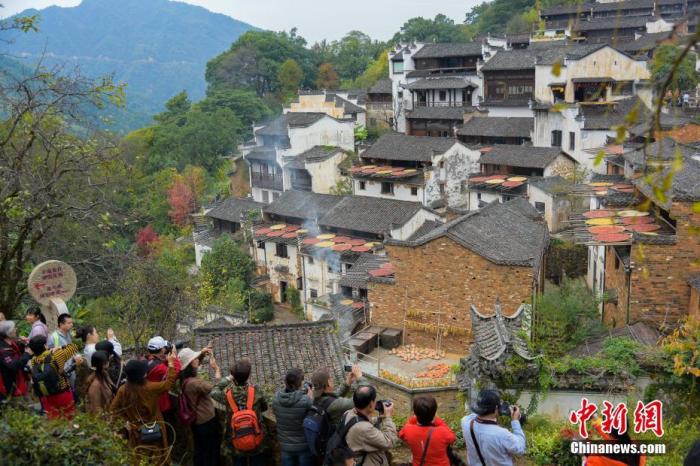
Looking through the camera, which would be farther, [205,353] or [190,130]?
[190,130]

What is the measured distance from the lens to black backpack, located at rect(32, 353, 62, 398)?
22.4ft

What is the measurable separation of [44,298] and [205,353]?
3408 millimetres

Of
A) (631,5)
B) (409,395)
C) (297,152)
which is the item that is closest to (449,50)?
(297,152)

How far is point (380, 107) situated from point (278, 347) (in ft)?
134

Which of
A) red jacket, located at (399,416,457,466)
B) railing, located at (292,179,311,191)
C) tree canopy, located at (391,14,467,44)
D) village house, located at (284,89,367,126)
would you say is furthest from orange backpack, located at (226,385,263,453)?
tree canopy, located at (391,14,467,44)

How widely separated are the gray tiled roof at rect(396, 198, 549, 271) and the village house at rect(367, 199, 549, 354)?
33 mm

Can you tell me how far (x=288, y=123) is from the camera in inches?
1721

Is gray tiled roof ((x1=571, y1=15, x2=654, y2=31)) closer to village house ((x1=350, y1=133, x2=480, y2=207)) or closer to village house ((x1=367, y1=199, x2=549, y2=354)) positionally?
village house ((x1=350, y1=133, x2=480, y2=207))

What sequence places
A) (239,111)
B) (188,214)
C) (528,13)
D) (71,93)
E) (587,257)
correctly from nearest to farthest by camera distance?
(71,93) → (587,257) → (188,214) → (239,111) → (528,13)

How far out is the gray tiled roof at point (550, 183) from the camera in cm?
3022

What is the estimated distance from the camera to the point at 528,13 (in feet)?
201

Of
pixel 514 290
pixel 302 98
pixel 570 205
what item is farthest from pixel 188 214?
pixel 514 290

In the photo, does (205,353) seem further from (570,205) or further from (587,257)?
(570,205)

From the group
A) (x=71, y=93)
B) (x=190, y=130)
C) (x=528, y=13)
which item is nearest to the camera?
(x=71, y=93)
